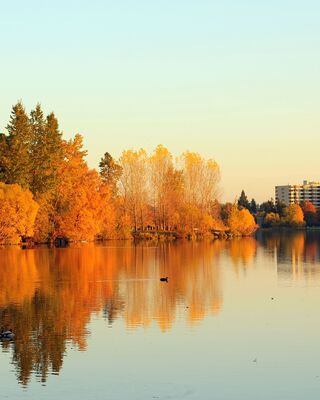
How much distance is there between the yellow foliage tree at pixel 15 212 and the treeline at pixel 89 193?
10cm

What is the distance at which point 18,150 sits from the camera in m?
82.8

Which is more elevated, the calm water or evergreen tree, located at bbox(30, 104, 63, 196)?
evergreen tree, located at bbox(30, 104, 63, 196)

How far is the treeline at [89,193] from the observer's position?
81.9 metres

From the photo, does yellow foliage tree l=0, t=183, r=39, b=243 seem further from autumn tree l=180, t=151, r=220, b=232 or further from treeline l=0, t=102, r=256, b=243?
autumn tree l=180, t=151, r=220, b=232

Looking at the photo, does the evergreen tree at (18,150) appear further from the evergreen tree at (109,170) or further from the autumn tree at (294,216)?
the autumn tree at (294,216)

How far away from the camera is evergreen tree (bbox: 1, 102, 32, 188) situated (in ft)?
269

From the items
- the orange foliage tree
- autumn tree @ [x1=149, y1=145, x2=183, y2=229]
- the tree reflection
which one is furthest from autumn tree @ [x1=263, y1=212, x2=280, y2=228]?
the tree reflection

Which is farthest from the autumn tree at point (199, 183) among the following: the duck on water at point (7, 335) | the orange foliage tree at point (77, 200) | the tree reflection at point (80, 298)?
the duck on water at point (7, 335)

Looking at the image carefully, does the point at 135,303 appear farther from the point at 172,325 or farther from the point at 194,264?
the point at 194,264

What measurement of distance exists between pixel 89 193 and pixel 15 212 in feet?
63.6

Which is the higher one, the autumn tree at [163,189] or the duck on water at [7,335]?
the autumn tree at [163,189]

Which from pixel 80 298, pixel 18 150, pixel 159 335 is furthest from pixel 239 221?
pixel 159 335

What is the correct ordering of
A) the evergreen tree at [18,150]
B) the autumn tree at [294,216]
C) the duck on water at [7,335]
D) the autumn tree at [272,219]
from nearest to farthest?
the duck on water at [7,335]
the evergreen tree at [18,150]
the autumn tree at [294,216]
the autumn tree at [272,219]

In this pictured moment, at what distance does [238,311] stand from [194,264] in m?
26.6
